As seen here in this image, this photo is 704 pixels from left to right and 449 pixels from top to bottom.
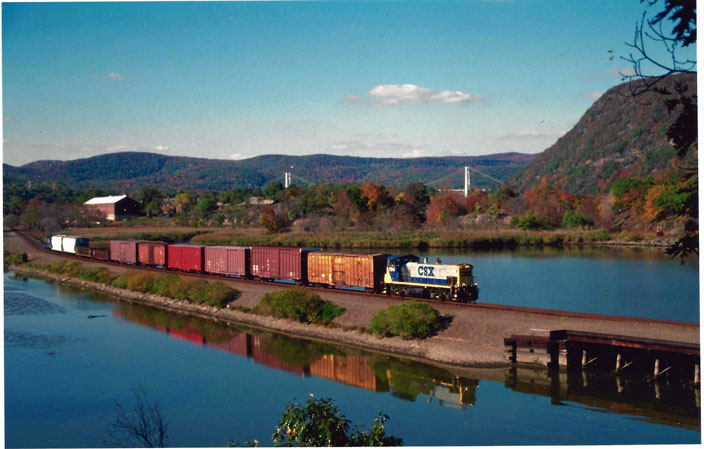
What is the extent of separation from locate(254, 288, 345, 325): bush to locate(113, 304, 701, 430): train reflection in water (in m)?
1.64

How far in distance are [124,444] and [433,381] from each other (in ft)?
40.6

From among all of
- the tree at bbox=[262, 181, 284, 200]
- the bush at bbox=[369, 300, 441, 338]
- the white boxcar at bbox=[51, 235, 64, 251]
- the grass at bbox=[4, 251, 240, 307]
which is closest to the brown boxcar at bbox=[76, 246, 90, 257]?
the grass at bbox=[4, 251, 240, 307]

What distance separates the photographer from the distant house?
117 meters

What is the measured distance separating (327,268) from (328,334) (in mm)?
8198

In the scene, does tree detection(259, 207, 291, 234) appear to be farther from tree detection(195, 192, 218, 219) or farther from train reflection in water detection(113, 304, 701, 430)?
train reflection in water detection(113, 304, 701, 430)

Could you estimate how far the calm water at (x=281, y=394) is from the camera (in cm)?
2128

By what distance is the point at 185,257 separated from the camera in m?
54.2

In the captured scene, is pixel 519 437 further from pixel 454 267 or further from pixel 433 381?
pixel 454 267

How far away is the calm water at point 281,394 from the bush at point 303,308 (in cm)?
172

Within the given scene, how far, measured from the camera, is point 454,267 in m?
34.8

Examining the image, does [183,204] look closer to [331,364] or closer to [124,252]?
[124,252]

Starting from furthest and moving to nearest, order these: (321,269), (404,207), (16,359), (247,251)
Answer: (404,207) < (247,251) < (321,269) < (16,359)

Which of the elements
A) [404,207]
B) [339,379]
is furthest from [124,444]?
[404,207]

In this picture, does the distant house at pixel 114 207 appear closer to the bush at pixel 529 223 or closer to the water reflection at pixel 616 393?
the bush at pixel 529 223
